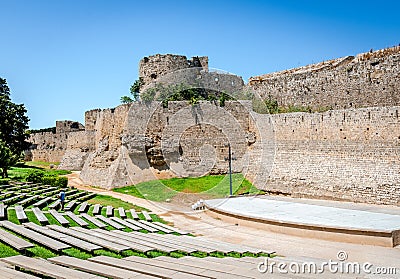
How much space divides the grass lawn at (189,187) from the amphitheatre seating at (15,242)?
11437mm

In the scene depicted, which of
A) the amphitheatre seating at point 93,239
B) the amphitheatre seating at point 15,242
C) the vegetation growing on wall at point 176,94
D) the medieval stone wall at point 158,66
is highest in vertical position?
the medieval stone wall at point 158,66

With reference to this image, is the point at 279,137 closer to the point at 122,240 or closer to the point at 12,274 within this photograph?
the point at 122,240

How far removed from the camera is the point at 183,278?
5.48 meters

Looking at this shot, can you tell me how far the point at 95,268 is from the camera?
5965 mm

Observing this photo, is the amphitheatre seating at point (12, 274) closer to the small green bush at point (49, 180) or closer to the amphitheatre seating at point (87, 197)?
the amphitheatre seating at point (87, 197)

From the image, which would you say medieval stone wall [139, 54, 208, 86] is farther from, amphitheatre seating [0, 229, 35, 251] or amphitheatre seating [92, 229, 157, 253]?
amphitheatre seating [0, 229, 35, 251]

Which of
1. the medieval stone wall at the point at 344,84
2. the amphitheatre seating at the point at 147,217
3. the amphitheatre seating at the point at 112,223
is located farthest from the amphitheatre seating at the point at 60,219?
the medieval stone wall at the point at 344,84

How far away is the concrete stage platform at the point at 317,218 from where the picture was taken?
11081 millimetres

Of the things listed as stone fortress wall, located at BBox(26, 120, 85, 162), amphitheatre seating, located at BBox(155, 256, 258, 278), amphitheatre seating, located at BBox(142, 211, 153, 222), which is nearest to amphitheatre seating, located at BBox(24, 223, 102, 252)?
amphitheatre seating, located at BBox(155, 256, 258, 278)

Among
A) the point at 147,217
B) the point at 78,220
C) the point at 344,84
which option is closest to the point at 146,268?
the point at 78,220

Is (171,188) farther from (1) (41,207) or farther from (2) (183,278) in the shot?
(2) (183,278)

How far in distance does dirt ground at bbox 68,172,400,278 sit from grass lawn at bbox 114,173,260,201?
225 cm

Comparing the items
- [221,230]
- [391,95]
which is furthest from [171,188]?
[391,95]

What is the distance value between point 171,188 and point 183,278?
14980mm
